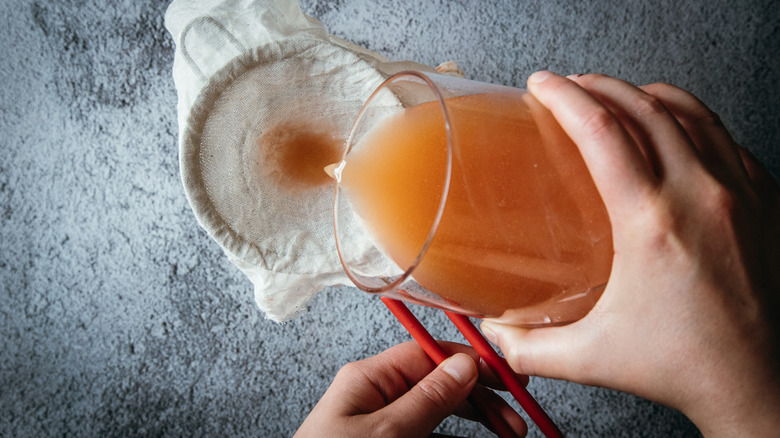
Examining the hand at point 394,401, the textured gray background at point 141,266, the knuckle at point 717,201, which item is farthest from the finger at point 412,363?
the knuckle at point 717,201

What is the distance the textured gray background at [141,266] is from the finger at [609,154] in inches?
13.1

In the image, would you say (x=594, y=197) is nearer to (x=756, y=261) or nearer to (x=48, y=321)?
(x=756, y=261)

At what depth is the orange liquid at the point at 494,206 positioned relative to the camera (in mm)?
270

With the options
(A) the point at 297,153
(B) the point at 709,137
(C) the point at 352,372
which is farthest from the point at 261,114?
(B) the point at 709,137

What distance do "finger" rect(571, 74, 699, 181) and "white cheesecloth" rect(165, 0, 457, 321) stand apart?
0.76 feet

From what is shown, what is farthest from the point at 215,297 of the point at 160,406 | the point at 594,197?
the point at 594,197

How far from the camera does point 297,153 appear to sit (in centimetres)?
50

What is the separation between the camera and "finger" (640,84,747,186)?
32cm

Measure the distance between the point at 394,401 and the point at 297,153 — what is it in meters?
0.25

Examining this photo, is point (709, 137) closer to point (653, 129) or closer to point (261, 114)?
point (653, 129)

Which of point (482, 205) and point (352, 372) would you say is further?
point (352, 372)

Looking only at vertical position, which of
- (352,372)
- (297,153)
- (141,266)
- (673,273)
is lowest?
(141,266)

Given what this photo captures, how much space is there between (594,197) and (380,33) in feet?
1.33

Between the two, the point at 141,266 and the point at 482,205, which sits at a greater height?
the point at 482,205
